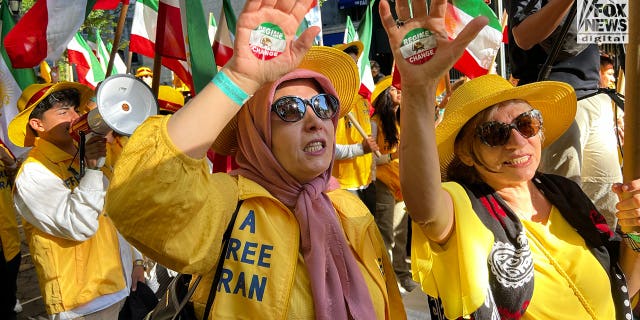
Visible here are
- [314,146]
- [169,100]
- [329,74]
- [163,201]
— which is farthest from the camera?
[169,100]

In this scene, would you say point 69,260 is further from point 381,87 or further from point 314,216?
point 381,87

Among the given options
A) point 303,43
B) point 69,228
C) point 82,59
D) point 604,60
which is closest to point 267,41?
point 303,43

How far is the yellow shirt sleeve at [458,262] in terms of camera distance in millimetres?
1728

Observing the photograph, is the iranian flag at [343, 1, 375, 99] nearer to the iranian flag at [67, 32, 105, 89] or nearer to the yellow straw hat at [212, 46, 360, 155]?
the yellow straw hat at [212, 46, 360, 155]

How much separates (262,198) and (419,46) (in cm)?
71

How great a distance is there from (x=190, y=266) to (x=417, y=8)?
3.31 feet

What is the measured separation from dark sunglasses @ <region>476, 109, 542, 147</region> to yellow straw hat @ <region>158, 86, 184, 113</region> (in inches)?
133

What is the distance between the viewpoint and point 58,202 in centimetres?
290

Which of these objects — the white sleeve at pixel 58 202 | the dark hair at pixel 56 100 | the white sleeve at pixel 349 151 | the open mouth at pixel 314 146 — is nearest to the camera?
the open mouth at pixel 314 146

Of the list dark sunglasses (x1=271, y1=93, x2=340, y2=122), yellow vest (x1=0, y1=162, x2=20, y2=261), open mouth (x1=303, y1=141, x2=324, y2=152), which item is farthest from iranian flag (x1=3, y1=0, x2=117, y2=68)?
open mouth (x1=303, y1=141, x2=324, y2=152)

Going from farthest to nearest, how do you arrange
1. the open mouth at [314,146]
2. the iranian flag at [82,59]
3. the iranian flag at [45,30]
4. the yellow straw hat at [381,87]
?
the iranian flag at [82,59], the yellow straw hat at [381,87], the iranian flag at [45,30], the open mouth at [314,146]

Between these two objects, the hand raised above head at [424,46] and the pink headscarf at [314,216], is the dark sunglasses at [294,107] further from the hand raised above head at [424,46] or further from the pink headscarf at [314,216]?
the hand raised above head at [424,46]

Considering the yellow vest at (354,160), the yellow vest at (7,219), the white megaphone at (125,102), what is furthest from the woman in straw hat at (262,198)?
the yellow vest at (354,160)

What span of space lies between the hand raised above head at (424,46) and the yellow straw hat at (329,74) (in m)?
0.65
